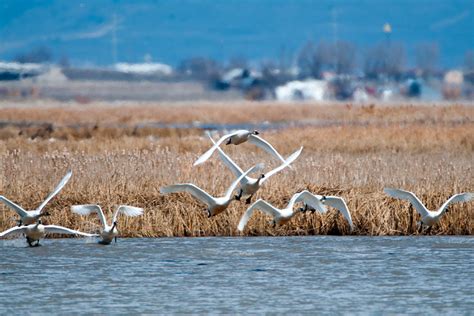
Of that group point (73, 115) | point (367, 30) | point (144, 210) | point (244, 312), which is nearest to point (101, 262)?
point (144, 210)

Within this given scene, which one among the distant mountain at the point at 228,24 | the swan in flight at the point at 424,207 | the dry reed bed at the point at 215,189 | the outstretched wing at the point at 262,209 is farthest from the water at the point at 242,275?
the distant mountain at the point at 228,24

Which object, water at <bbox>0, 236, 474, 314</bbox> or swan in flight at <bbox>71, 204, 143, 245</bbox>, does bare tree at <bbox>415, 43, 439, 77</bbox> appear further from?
swan in flight at <bbox>71, 204, 143, 245</bbox>

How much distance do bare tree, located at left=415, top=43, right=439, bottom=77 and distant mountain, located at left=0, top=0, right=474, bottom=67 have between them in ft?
116

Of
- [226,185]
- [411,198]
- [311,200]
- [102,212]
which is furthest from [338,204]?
[102,212]

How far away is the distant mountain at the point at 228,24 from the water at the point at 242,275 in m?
70.3

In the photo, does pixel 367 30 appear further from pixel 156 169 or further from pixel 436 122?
pixel 156 169

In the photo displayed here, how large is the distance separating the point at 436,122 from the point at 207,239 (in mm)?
17300

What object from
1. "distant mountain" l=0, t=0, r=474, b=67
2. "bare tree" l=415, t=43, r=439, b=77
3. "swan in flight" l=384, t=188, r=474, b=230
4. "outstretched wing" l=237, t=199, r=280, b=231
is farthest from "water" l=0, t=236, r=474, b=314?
"distant mountain" l=0, t=0, r=474, b=67

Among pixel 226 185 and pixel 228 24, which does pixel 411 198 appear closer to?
pixel 226 185

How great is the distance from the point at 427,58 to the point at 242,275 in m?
35.4

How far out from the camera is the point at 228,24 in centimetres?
11031

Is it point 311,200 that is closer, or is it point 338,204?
point 311,200

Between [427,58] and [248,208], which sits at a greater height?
[427,58]

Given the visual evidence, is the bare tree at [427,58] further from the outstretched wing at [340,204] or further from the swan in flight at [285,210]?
the swan in flight at [285,210]
